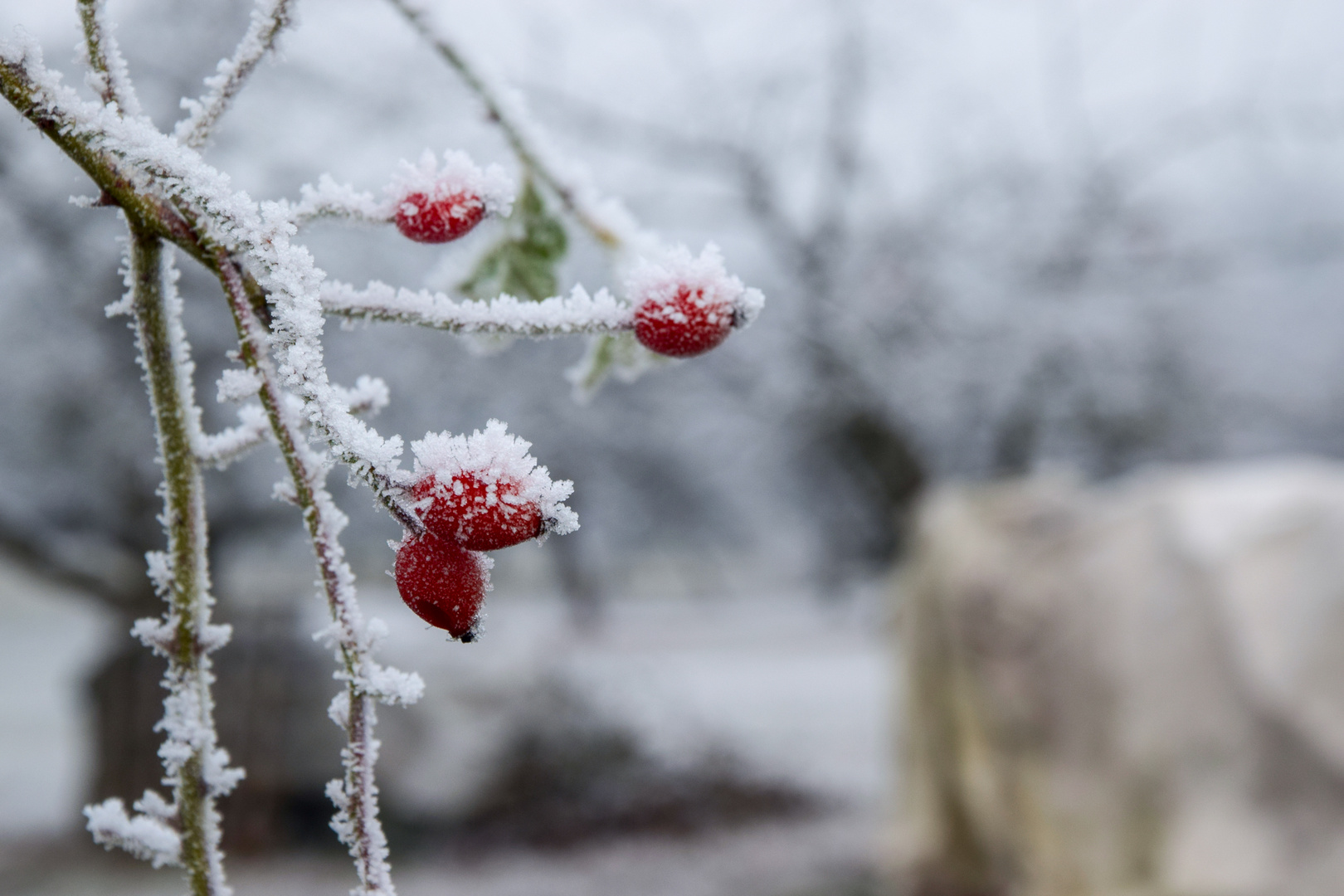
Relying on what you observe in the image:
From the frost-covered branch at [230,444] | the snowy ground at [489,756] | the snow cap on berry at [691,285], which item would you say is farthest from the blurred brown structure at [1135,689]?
the frost-covered branch at [230,444]

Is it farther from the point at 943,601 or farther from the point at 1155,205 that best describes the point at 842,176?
the point at 943,601

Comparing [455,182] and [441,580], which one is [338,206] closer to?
[455,182]

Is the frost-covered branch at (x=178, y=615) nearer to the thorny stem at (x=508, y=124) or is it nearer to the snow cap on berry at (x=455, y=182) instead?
the snow cap on berry at (x=455, y=182)


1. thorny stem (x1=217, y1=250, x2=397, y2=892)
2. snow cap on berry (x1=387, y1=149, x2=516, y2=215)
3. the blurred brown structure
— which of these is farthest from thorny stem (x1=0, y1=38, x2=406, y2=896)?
the blurred brown structure

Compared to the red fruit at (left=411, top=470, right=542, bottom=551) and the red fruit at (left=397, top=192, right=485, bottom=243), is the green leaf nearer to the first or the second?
the red fruit at (left=397, top=192, right=485, bottom=243)

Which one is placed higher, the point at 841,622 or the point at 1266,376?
the point at 841,622

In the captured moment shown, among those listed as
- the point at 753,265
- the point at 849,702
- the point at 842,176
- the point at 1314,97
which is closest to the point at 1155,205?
the point at 1314,97
